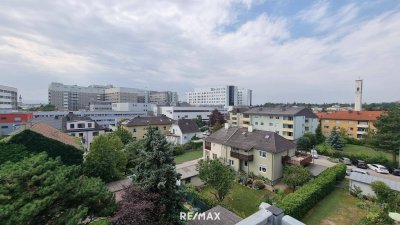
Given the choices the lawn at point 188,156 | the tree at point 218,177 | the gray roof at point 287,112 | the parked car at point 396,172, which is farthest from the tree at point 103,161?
the gray roof at point 287,112

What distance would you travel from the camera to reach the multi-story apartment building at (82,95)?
128 meters

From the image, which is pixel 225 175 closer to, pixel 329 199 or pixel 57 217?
pixel 329 199

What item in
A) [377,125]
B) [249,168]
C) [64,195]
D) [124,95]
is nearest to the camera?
[64,195]

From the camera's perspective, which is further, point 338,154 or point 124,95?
point 124,95

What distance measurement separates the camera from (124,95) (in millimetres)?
136625

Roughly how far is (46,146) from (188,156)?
25.8 meters

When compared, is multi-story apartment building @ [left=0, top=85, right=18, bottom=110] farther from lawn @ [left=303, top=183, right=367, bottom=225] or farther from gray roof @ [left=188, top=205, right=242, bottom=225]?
lawn @ [left=303, top=183, right=367, bottom=225]

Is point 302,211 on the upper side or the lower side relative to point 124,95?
lower

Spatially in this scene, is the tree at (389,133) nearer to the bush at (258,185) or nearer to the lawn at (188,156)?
→ the bush at (258,185)

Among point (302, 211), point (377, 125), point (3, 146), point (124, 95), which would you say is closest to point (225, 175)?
point (302, 211)

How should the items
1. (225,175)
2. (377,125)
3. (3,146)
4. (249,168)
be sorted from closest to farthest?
(3,146), (225,175), (249,168), (377,125)

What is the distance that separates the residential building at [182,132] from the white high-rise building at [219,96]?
83.8 m

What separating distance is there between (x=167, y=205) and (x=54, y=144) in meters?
11.1

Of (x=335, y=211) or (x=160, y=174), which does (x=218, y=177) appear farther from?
(x=335, y=211)
